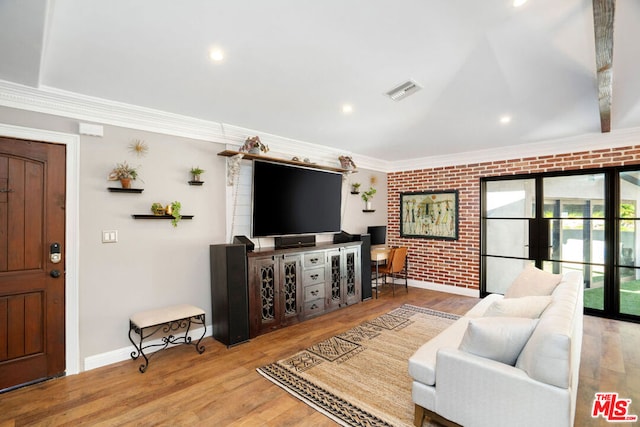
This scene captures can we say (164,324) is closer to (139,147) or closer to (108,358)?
(108,358)

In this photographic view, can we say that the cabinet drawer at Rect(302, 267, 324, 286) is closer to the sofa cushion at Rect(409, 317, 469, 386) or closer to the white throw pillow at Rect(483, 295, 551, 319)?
the sofa cushion at Rect(409, 317, 469, 386)

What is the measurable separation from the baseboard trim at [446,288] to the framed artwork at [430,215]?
88 cm

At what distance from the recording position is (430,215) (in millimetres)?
5898

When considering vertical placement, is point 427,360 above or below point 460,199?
below

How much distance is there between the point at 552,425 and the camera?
163 cm

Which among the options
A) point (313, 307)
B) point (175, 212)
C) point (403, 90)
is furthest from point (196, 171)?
point (403, 90)

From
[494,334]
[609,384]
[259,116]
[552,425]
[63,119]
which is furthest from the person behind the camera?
[259,116]

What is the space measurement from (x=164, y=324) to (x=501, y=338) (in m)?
3.05

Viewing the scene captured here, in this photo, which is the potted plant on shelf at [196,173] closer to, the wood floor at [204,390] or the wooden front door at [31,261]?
the wooden front door at [31,261]

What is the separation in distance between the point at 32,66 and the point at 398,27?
2679 millimetres

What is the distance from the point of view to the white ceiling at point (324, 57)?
208 centimetres

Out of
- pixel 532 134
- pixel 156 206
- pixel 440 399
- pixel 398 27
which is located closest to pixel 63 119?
pixel 156 206

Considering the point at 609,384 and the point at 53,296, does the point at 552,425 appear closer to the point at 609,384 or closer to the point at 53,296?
the point at 609,384

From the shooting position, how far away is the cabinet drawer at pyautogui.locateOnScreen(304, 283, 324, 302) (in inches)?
163
